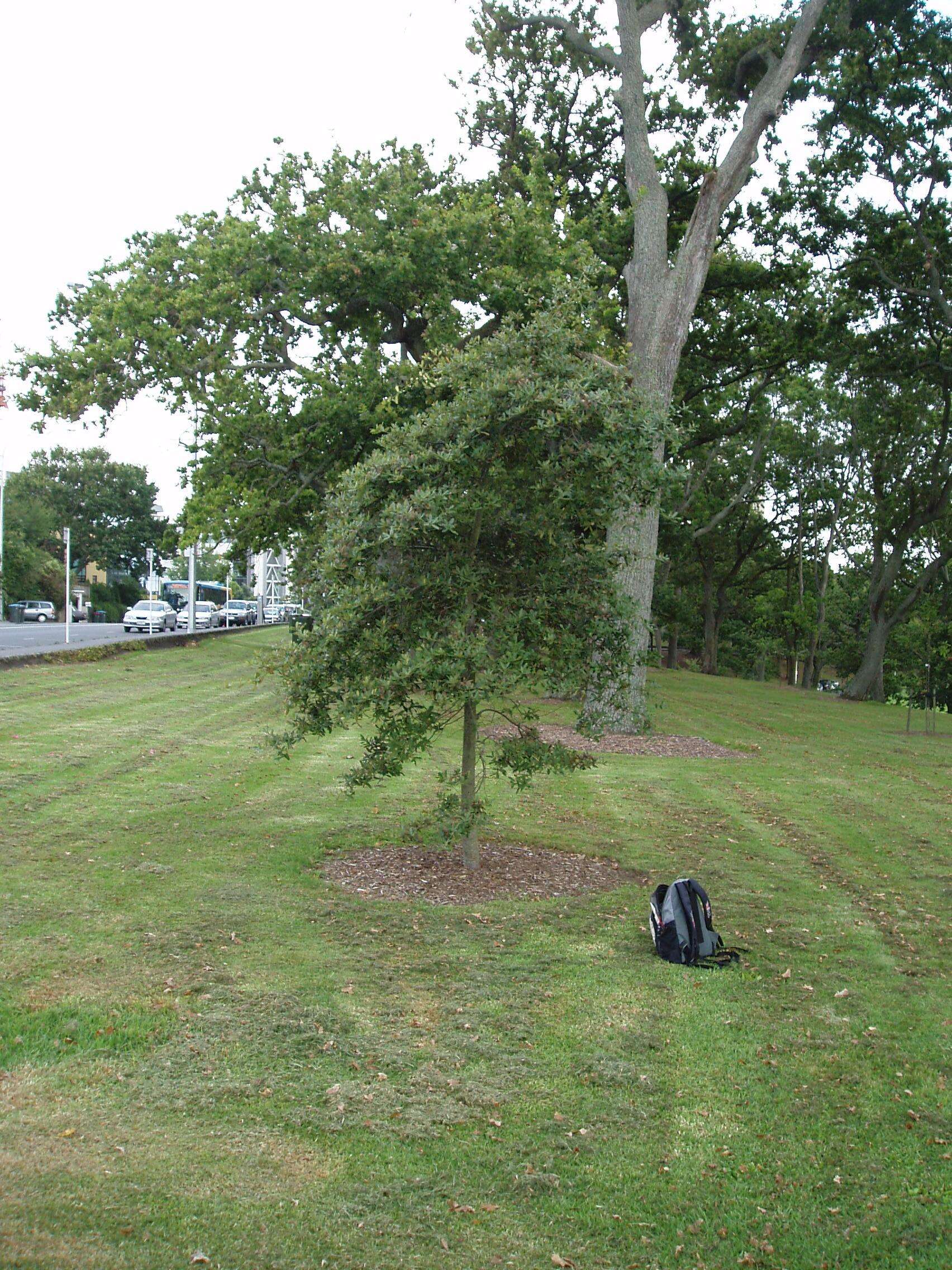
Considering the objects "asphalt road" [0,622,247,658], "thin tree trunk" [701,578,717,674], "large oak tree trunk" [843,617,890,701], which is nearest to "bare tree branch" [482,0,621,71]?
"asphalt road" [0,622,247,658]

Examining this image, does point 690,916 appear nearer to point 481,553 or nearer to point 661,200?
point 481,553

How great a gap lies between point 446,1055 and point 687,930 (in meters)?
2.14

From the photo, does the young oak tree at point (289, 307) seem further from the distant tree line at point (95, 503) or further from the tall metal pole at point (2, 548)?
the distant tree line at point (95, 503)

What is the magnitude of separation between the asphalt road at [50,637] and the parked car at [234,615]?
870 centimetres

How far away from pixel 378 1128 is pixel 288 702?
410 centimetres

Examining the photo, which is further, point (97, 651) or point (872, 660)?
point (872, 660)

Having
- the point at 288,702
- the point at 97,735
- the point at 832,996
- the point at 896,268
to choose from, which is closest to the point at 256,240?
the point at 97,735

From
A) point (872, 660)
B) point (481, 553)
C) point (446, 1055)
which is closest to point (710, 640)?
point (872, 660)

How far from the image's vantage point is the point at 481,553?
8.09 metres

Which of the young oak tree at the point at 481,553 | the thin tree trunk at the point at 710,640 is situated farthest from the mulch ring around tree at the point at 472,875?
the thin tree trunk at the point at 710,640

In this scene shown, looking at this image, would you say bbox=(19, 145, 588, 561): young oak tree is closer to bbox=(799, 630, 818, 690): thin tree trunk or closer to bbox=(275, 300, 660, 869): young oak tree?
bbox=(275, 300, 660, 869): young oak tree

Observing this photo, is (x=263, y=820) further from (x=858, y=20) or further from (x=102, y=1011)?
(x=858, y=20)

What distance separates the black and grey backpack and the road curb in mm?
17888

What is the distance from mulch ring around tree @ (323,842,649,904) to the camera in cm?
795
